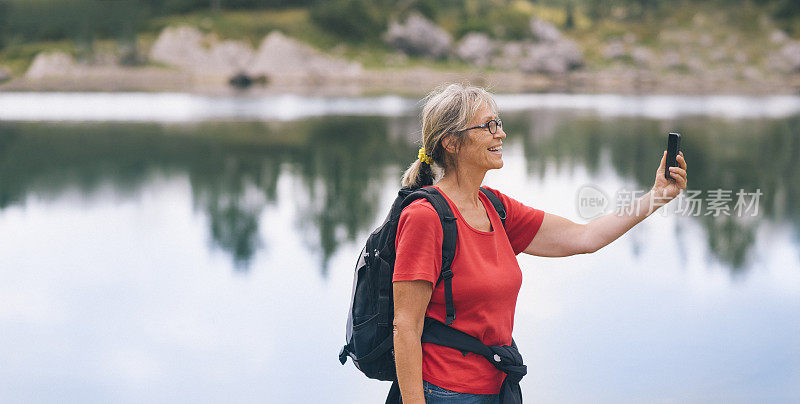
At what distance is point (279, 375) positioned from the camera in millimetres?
6668

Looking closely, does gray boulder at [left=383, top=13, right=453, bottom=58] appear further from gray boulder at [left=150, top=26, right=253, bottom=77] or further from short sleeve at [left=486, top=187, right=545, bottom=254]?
short sleeve at [left=486, top=187, right=545, bottom=254]

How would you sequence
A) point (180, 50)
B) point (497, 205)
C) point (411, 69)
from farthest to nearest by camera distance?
point (411, 69) → point (180, 50) → point (497, 205)

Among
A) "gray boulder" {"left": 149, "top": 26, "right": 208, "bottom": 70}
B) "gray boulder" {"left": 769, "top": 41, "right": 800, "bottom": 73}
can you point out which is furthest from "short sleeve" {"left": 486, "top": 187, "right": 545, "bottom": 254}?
"gray boulder" {"left": 769, "top": 41, "right": 800, "bottom": 73}

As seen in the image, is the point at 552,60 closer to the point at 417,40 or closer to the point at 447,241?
the point at 417,40

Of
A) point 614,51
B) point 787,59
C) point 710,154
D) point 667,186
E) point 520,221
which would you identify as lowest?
point 710,154

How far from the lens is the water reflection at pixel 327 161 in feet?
44.0

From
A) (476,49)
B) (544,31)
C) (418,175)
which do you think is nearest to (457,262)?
(418,175)

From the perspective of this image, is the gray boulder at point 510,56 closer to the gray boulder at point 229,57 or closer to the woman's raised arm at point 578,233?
the gray boulder at point 229,57

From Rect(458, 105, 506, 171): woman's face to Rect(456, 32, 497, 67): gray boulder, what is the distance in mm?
60818

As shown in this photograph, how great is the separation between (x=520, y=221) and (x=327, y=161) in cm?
1788

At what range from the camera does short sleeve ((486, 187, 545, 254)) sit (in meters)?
2.95

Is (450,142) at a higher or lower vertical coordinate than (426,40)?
lower

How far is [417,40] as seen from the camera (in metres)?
63.7

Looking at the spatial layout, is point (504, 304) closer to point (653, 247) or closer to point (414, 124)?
point (653, 247)
